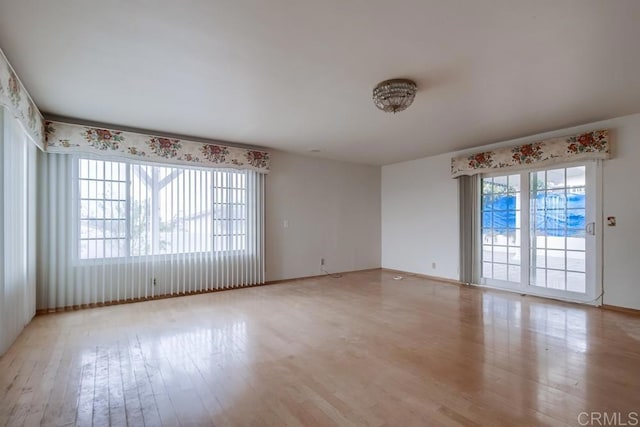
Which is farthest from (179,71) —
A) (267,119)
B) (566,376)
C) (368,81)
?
(566,376)

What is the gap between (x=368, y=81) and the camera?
2910 mm

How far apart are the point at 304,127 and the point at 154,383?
10.9 feet

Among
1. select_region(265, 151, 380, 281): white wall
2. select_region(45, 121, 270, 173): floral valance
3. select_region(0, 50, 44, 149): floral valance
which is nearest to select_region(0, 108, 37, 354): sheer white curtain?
select_region(0, 50, 44, 149): floral valance

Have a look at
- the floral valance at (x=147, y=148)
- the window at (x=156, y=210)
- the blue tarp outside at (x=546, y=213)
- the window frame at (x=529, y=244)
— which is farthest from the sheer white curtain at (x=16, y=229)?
the blue tarp outside at (x=546, y=213)

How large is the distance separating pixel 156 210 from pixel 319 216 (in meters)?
2.96

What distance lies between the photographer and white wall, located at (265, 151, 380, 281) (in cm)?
578

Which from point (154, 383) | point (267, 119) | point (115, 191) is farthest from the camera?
point (115, 191)

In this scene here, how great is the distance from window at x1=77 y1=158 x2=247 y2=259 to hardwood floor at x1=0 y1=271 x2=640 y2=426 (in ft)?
2.98

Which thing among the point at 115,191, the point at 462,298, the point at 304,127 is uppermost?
the point at 304,127

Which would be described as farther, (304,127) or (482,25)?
(304,127)

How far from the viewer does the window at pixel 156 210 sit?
4148 millimetres

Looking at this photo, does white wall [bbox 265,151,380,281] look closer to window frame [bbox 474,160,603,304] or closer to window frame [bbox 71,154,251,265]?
window frame [bbox 71,154,251,265]

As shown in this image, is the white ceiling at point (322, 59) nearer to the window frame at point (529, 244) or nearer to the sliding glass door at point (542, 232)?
the window frame at point (529, 244)

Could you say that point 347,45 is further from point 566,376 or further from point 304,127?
point 566,376
